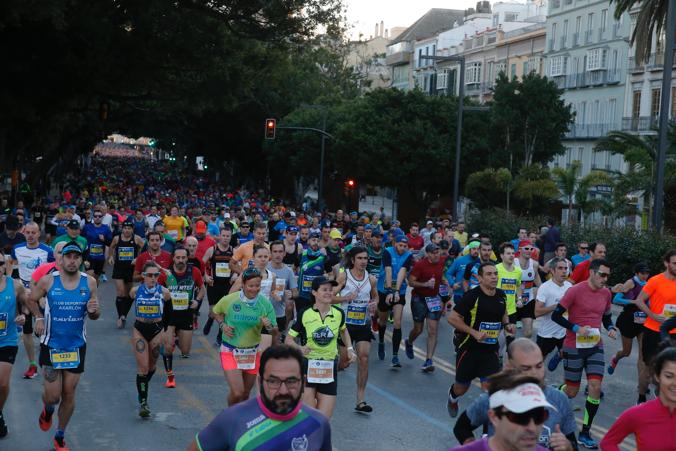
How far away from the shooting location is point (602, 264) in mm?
10594

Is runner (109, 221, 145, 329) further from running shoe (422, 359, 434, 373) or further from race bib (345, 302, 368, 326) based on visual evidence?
race bib (345, 302, 368, 326)

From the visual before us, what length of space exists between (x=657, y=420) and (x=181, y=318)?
7.55 m

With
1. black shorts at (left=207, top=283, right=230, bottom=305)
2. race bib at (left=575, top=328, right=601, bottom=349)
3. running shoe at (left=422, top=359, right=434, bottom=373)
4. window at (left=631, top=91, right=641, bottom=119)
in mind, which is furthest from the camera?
window at (left=631, top=91, right=641, bottom=119)

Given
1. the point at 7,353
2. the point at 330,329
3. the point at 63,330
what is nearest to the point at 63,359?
the point at 63,330

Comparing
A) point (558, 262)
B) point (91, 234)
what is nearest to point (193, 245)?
point (91, 234)

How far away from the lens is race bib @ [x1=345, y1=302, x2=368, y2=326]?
11.6 metres

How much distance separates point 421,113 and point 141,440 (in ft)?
138

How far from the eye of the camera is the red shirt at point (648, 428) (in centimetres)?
559

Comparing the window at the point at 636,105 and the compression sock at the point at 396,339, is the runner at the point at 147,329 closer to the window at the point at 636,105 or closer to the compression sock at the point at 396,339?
the compression sock at the point at 396,339

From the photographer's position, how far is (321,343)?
950 cm

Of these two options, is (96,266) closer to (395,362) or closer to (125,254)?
(125,254)

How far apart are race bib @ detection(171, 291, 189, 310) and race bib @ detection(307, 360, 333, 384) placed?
3250mm

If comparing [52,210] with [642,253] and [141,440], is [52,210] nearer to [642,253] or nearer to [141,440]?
[642,253]

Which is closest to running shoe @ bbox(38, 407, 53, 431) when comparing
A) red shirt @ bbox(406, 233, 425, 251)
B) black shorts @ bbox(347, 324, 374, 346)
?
black shorts @ bbox(347, 324, 374, 346)
